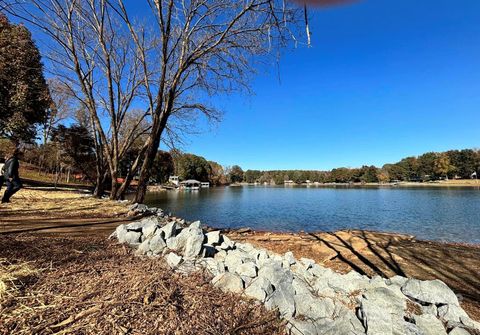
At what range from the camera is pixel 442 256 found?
723 cm

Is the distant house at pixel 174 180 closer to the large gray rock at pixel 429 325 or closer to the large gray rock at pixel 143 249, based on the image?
the large gray rock at pixel 143 249

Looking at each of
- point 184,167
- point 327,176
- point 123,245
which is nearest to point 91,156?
point 123,245

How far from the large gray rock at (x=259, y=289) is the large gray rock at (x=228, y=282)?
0.28 ft

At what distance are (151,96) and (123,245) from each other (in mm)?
8431

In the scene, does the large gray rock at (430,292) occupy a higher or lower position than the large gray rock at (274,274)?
lower

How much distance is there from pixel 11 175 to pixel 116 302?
813 cm

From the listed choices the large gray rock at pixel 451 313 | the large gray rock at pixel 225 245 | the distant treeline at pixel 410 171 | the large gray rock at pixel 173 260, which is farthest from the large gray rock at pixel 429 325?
the distant treeline at pixel 410 171

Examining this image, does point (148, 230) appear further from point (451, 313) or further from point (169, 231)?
point (451, 313)

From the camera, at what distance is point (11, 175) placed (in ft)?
25.0

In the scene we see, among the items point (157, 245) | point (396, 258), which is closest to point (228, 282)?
point (157, 245)

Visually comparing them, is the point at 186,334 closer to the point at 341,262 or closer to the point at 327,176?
the point at 341,262

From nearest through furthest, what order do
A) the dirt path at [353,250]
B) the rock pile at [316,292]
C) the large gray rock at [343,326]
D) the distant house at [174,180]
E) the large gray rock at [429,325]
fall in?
the large gray rock at [343,326] < the rock pile at [316,292] < the large gray rock at [429,325] < the dirt path at [353,250] < the distant house at [174,180]

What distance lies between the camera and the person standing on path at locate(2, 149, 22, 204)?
7.63 metres

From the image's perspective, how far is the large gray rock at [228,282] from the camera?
2486 millimetres
